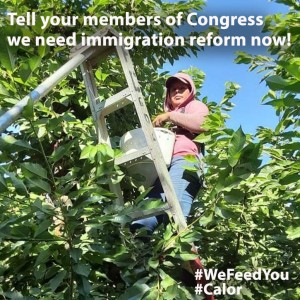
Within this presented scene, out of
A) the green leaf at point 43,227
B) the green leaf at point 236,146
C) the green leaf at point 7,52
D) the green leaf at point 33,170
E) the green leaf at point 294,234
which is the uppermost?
the green leaf at point 7,52

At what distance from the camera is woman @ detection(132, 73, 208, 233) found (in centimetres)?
234

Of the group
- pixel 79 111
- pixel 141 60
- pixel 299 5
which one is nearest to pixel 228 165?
pixel 299 5

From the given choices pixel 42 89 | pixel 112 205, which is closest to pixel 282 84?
pixel 112 205

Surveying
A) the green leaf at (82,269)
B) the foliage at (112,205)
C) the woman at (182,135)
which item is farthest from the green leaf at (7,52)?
the woman at (182,135)

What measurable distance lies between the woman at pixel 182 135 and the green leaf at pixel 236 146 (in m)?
0.60

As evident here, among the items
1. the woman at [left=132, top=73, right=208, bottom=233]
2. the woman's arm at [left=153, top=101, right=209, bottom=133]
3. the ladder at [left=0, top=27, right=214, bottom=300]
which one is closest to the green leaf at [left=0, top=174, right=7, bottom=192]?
the ladder at [left=0, top=27, right=214, bottom=300]

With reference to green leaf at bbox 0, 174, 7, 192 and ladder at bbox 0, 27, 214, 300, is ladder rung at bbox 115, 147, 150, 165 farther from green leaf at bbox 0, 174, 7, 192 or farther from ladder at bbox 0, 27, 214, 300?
green leaf at bbox 0, 174, 7, 192

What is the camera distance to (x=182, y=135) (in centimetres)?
257

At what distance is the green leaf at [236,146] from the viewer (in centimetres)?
152

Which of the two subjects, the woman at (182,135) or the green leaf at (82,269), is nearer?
the green leaf at (82,269)

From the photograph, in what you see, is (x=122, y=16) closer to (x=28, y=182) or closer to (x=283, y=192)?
(x=283, y=192)

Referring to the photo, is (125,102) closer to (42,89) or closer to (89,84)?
(89,84)

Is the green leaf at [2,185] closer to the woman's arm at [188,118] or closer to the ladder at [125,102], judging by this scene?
the ladder at [125,102]

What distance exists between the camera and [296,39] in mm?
2273
